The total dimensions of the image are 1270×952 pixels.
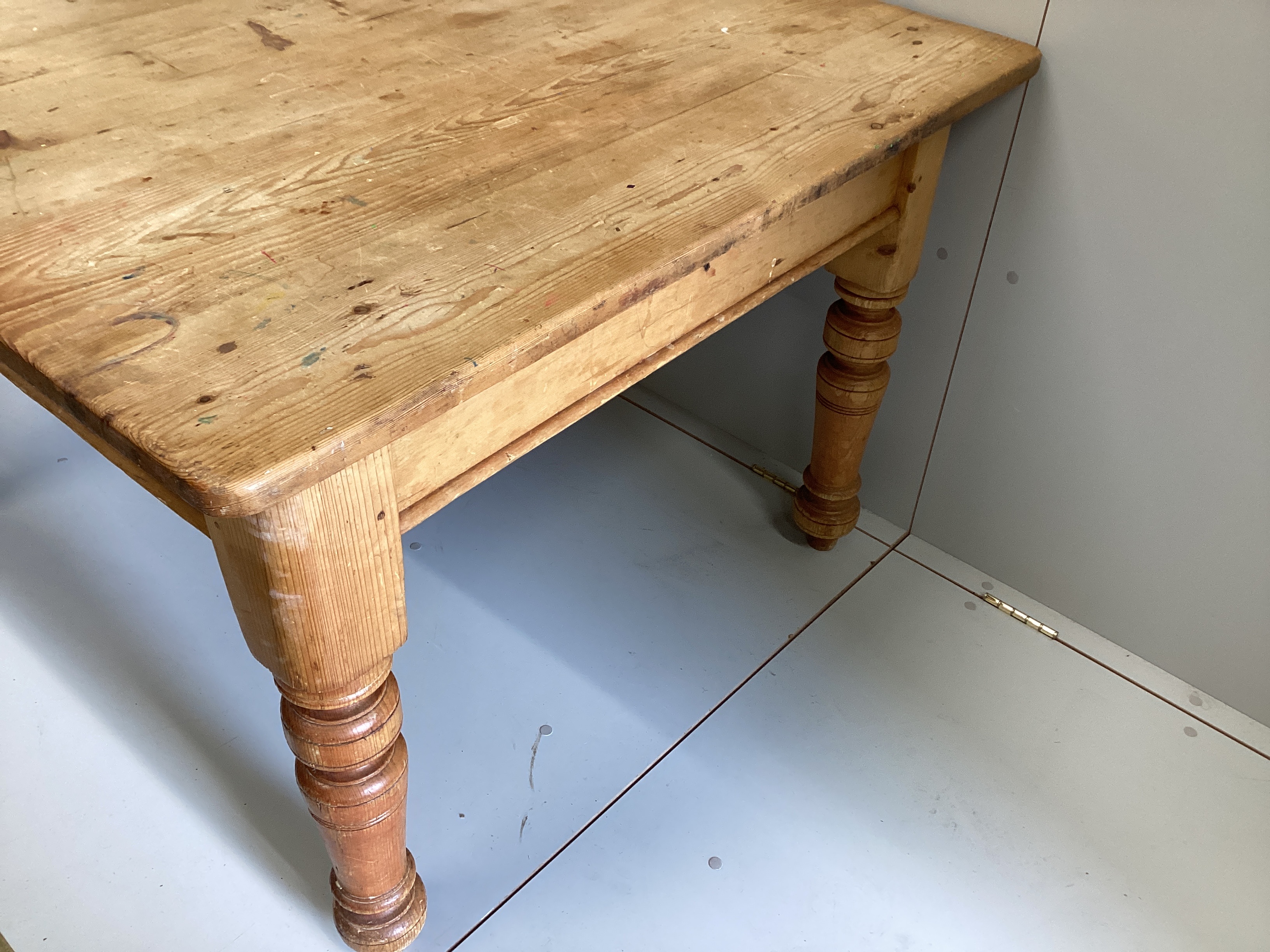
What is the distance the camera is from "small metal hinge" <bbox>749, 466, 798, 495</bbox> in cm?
151

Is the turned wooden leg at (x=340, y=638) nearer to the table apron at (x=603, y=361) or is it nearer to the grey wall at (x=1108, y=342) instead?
the table apron at (x=603, y=361)

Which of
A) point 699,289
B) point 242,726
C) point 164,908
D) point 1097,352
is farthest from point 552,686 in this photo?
point 1097,352

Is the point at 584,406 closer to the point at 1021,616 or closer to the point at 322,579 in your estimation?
the point at 322,579

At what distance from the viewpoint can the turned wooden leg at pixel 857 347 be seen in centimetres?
107

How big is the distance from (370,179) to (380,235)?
0.09 meters

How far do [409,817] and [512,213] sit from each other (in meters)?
0.67

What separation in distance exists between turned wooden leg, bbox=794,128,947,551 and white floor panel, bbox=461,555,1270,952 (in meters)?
0.17

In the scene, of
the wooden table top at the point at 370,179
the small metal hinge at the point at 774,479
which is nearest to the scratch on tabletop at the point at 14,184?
the wooden table top at the point at 370,179

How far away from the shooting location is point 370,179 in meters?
0.79

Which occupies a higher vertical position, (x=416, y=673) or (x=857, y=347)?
(x=857, y=347)

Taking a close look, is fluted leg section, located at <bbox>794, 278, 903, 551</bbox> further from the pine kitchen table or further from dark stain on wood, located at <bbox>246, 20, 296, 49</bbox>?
dark stain on wood, located at <bbox>246, 20, 296, 49</bbox>

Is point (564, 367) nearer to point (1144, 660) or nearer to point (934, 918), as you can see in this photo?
point (934, 918)

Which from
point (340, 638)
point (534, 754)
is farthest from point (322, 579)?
point (534, 754)

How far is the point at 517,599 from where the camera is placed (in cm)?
134
